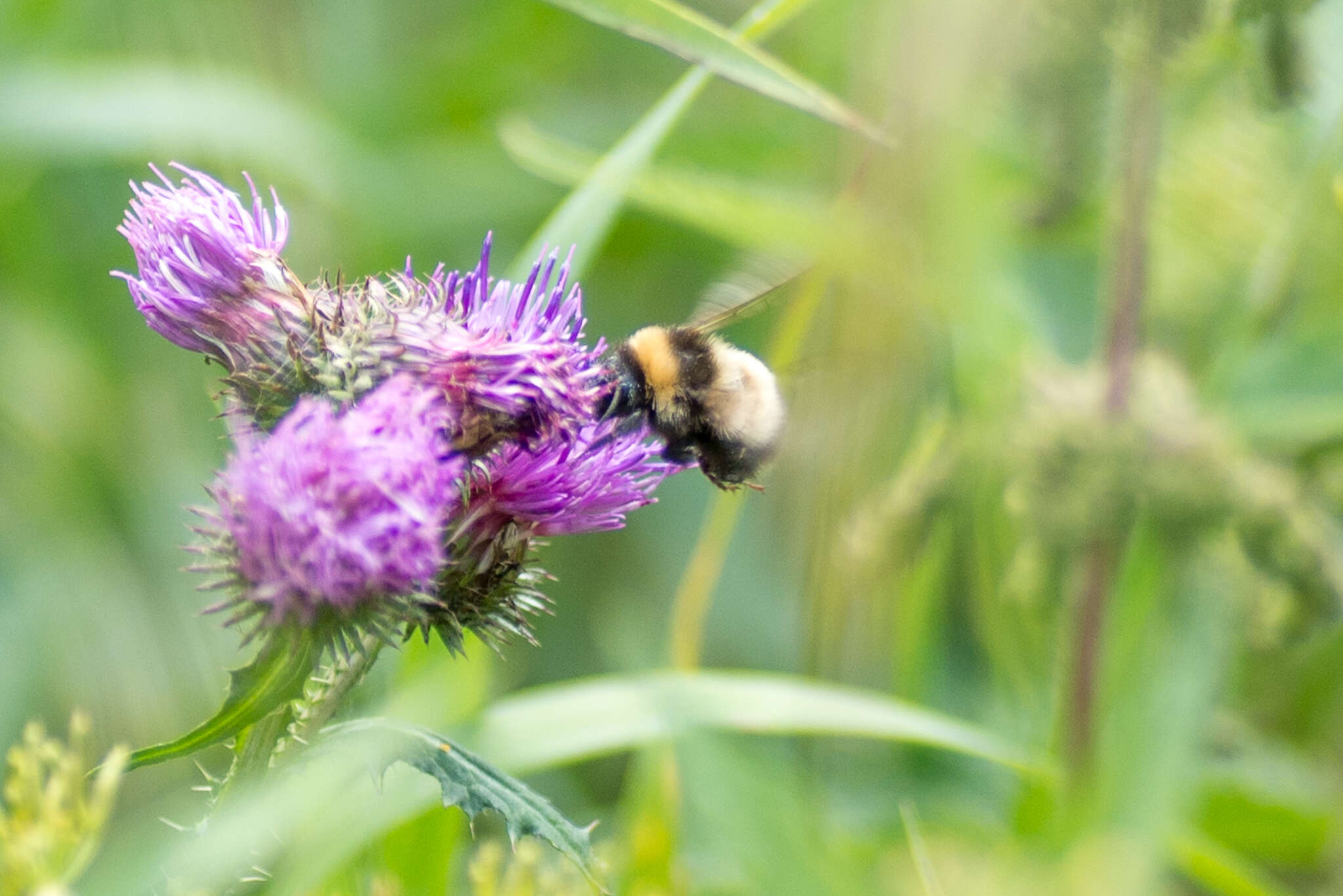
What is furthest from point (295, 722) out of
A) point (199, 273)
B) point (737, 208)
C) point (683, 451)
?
point (737, 208)

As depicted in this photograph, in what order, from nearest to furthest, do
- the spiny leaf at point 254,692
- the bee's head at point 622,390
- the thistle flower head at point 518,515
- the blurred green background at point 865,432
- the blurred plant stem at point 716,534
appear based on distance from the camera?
the spiny leaf at point 254,692 → the thistle flower head at point 518,515 → the bee's head at point 622,390 → the blurred green background at point 865,432 → the blurred plant stem at point 716,534

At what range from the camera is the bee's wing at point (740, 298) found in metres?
2.13

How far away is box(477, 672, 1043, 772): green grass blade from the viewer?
2109mm

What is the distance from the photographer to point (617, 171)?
216 cm

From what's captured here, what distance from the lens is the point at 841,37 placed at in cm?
379

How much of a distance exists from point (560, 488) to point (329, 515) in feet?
1.45

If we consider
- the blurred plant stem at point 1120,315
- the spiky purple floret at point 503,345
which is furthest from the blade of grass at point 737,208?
the spiky purple floret at point 503,345

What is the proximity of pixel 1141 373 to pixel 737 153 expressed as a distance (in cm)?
182

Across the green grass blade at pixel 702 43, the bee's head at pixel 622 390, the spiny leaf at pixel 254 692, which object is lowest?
the spiny leaf at pixel 254 692

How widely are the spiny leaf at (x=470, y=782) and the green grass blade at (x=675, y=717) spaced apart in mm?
525

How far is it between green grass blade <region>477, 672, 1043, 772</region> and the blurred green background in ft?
0.11

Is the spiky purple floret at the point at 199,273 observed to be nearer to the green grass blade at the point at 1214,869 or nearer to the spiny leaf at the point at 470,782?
the spiny leaf at the point at 470,782

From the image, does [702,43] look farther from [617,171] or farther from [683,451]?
[683,451]

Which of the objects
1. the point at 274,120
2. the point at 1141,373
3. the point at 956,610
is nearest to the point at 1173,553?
the point at 1141,373
